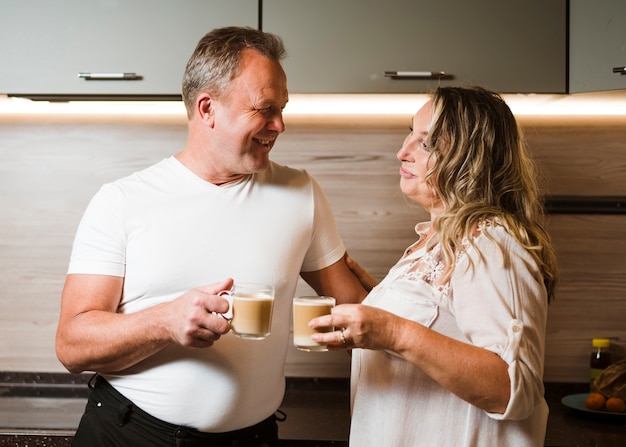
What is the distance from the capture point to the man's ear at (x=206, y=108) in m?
1.69

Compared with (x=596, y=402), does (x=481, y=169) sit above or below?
above

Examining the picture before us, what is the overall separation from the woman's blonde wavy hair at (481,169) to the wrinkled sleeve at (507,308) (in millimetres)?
57

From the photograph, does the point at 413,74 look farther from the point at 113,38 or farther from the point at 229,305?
the point at 229,305

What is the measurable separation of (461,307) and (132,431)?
0.72 m

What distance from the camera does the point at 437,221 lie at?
148 cm

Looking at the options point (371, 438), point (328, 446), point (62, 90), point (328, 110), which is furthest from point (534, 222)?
point (62, 90)

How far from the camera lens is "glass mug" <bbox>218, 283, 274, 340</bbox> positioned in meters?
1.37

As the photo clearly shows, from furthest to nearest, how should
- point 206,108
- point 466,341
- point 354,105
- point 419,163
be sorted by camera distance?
point 354,105, point 206,108, point 419,163, point 466,341

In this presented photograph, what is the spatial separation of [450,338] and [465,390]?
0.09m

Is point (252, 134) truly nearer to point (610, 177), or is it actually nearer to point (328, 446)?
point (328, 446)

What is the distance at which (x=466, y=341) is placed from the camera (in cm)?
143

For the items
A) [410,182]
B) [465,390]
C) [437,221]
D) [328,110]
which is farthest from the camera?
[328,110]

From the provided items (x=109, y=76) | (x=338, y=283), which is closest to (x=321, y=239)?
(x=338, y=283)

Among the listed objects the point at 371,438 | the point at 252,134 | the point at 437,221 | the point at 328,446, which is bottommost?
the point at 328,446
